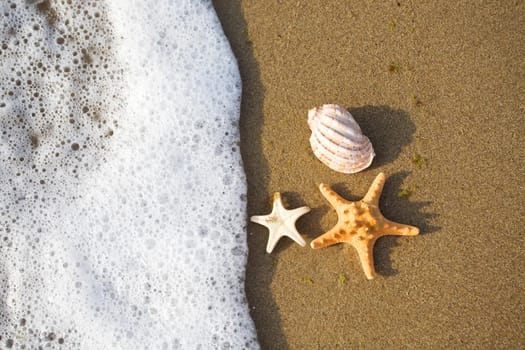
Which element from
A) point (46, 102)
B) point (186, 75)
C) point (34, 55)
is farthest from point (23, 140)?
point (186, 75)

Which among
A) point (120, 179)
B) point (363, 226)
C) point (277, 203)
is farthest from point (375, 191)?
point (120, 179)

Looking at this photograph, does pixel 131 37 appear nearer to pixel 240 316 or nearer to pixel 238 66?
pixel 238 66

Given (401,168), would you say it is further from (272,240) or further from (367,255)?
(272,240)

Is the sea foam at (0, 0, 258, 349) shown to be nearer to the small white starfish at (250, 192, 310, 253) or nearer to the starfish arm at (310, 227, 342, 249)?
the small white starfish at (250, 192, 310, 253)

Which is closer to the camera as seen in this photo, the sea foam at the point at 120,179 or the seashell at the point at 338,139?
the seashell at the point at 338,139

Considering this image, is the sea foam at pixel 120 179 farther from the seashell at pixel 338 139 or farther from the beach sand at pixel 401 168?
the seashell at pixel 338 139

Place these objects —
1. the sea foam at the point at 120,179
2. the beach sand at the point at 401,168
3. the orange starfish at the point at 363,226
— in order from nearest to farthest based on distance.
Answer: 1. the orange starfish at the point at 363,226
2. the beach sand at the point at 401,168
3. the sea foam at the point at 120,179

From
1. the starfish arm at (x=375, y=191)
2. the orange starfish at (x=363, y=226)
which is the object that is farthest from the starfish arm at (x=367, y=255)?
the starfish arm at (x=375, y=191)
